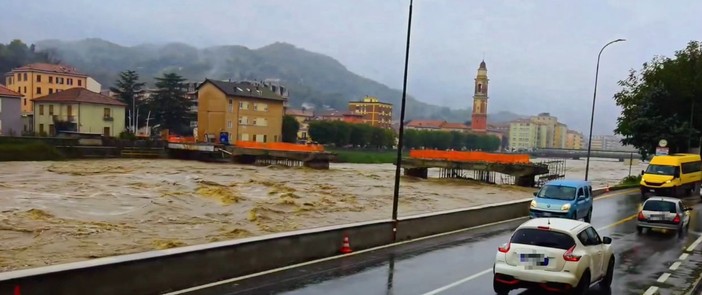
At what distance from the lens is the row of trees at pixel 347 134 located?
136m

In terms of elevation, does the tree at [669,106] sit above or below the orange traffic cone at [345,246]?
above

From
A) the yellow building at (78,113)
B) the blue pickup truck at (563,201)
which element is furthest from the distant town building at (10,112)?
the blue pickup truck at (563,201)

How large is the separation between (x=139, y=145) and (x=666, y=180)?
6055 cm

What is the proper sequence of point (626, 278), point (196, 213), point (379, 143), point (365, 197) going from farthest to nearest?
point (379, 143)
point (365, 197)
point (196, 213)
point (626, 278)

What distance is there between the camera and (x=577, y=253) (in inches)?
459

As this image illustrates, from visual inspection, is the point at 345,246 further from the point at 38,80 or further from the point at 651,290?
the point at 38,80

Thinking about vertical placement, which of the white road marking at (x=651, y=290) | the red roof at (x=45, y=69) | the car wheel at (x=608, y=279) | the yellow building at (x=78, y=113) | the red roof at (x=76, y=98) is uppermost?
the red roof at (x=45, y=69)

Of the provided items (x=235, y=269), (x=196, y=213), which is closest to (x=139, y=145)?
(x=196, y=213)

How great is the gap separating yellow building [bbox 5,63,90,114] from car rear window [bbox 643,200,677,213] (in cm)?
11836

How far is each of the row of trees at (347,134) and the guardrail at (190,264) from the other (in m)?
117

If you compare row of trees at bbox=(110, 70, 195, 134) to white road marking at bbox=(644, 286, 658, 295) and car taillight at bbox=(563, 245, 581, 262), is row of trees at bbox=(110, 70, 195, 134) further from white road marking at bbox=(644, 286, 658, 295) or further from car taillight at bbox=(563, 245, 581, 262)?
car taillight at bbox=(563, 245, 581, 262)

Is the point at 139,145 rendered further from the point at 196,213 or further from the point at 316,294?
the point at 316,294

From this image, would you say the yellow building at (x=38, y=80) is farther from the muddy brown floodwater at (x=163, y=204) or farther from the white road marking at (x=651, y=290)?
the white road marking at (x=651, y=290)

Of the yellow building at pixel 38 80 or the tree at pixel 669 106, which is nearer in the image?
the tree at pixel 669 106
